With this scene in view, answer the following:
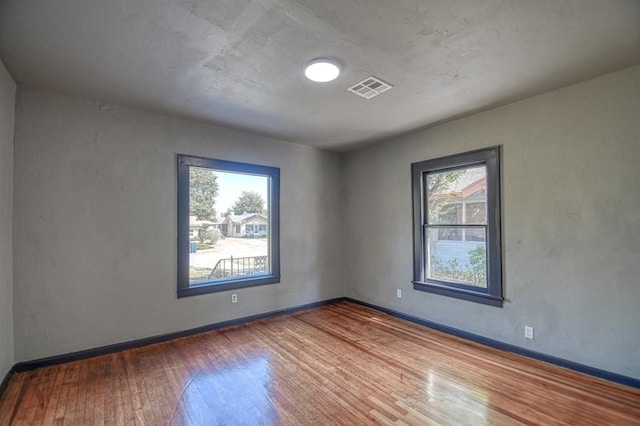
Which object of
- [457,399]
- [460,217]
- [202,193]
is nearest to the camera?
[457,399]

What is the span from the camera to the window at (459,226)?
3.31 metres

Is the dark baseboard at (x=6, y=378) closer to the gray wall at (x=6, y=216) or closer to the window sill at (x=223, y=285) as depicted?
the gray wall at (x=6, y=216)

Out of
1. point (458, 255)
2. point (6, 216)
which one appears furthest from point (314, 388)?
point (6, 216)

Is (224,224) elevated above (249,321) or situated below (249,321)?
above

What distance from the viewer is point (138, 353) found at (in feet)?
10.2

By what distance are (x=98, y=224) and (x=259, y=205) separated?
1.95 meters

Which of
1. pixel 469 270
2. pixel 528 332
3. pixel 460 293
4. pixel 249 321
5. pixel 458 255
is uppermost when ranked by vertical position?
pixel 458 255

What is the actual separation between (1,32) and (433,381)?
4100 millimetres

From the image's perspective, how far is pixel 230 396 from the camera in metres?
2.34

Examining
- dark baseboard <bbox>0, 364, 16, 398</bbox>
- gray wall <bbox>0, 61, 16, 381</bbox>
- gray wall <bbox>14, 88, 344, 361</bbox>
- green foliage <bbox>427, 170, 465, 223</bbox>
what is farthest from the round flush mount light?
dark baseboard <bbox>0, 364, 16, 398</bbox>

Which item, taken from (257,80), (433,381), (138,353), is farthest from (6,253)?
(433,381)

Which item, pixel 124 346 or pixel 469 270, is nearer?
pixel 124 346

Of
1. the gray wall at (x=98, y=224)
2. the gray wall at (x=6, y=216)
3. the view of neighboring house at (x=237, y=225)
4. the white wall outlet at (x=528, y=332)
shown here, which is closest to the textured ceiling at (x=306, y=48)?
the gray wall at (x=6, y=216)

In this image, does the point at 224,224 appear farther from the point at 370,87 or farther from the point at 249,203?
the point at 370,87
